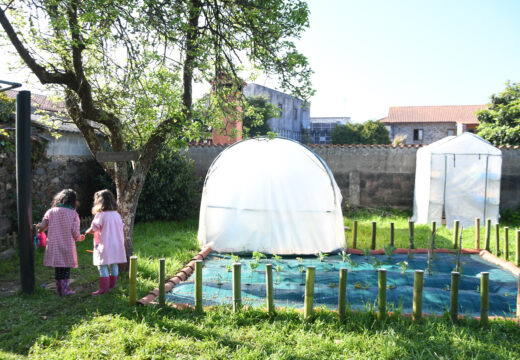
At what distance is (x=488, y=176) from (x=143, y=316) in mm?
9948

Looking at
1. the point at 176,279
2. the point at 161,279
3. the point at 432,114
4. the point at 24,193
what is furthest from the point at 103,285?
the point at 432,114

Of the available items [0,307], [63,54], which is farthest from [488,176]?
[0,307]

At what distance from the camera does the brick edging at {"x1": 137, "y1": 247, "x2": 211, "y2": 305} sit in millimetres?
4879

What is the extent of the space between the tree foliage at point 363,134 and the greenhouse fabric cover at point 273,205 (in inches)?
1030

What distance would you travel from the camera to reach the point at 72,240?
17.0ft

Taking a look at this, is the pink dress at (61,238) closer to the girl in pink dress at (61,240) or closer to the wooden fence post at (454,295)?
the girl in pink dress at (61,240)

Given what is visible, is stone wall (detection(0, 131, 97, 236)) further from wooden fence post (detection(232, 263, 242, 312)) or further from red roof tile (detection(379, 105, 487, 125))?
red roof tile (detection(379, 105, 487, 125))

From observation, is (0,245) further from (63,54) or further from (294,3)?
(294,3)

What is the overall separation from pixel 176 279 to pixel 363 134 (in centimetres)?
2978

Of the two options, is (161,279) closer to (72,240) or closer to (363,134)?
(72,240)

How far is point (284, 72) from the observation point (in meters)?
6.25

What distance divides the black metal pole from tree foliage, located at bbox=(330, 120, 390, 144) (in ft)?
100

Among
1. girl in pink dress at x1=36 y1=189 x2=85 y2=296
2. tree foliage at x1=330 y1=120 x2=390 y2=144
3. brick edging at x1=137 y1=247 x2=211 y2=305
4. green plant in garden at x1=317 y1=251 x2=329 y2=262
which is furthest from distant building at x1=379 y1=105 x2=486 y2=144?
girl in pink dress at x1=36 y1=189 x2=85 y2=296

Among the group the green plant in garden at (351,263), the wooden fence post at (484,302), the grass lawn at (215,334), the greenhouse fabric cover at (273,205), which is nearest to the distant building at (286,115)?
the greenhouse fabric cover at (273,205)
